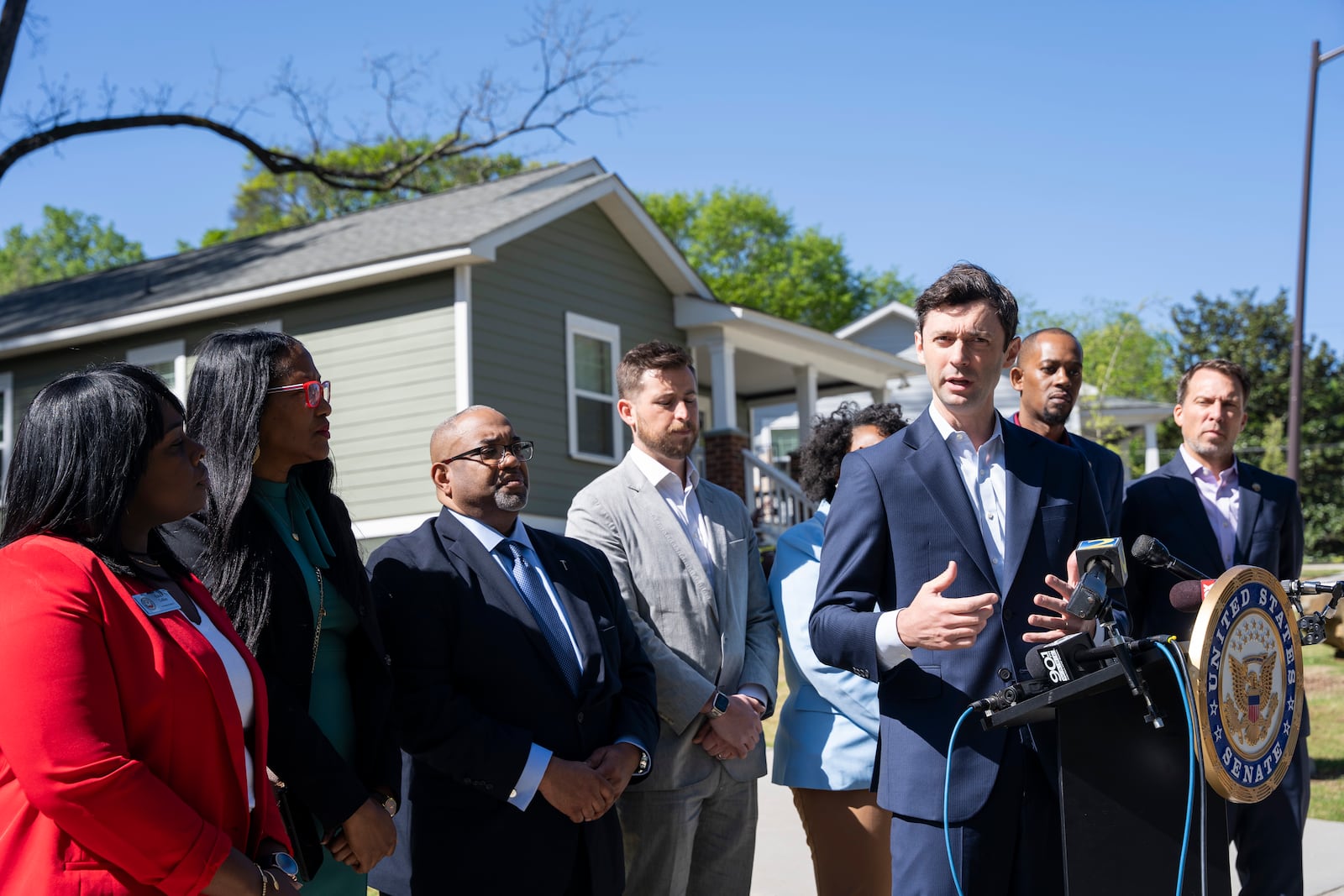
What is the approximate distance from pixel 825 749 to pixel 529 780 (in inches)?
50.2

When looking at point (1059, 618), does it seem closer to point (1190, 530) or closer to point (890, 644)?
point (890, 644)

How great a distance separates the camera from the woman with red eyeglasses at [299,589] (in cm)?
304

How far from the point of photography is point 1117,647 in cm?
265

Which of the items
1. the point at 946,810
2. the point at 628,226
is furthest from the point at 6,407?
the point at 946,810

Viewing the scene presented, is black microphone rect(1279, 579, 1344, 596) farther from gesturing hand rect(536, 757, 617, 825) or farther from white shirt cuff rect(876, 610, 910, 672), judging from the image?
gesturing hand rect(536, 757, 617, 825)

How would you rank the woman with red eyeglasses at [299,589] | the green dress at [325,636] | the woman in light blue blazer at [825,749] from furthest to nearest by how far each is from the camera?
the woman in light blue blazer at [825,749]
the green dress at [325,636]
the woman with red eyeglasses at [299,589]

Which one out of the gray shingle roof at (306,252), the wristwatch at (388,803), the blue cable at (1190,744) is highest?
the gray shingle roof at (306,252)

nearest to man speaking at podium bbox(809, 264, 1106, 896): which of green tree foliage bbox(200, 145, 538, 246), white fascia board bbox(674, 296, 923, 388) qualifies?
white fascia board bbox(674, 296, 923, 388)

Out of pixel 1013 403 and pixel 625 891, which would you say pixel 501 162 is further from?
pixel 625 891

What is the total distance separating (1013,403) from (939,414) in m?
30.7

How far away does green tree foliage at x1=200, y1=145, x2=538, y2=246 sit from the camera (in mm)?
41219

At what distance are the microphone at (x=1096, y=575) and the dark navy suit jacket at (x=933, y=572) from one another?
1.14 ft

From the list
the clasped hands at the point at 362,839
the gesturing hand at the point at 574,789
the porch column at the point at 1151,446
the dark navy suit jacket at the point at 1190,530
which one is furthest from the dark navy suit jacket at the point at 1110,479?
the porch column at the point at 1151,446

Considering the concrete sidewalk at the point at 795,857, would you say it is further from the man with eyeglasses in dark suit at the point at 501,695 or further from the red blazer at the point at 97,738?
the red blazer at the point at 97,738
